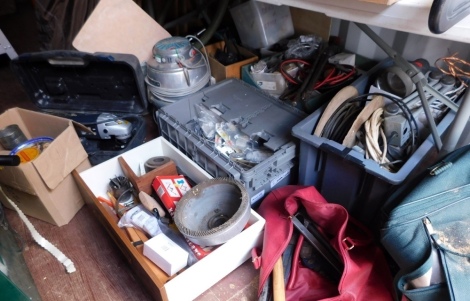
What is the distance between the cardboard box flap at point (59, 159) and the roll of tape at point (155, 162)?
0.69 ft

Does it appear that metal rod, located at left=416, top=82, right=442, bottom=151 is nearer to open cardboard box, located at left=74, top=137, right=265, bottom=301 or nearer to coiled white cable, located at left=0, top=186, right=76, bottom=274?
open cardboard box, located at left=74, top=137, right=265, bottom=301

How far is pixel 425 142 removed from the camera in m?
0.85

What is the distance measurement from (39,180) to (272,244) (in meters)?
0.70

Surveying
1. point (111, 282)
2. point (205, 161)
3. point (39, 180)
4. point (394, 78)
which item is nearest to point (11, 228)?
point (39, 180)

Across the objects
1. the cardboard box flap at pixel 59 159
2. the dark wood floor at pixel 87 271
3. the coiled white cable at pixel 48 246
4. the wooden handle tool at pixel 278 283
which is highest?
the cardboard box flap at pixel 59 159

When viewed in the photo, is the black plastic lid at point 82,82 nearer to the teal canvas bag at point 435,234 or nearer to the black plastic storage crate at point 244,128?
the black plastic storage crate at point 244,128

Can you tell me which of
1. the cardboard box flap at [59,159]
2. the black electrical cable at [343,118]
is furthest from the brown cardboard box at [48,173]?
the black electrical cable at [343,118]

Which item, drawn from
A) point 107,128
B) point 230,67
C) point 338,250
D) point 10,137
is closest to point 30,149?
point 10,137

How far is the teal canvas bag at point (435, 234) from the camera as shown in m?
0.63

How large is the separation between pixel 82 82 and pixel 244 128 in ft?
2.26

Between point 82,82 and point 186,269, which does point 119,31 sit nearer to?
point 82,82

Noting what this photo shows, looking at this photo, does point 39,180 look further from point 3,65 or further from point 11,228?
point 3,65

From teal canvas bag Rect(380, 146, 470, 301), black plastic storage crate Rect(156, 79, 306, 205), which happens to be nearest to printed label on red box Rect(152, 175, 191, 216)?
black plastic storage crate Rect(156, 79, 306, 205)

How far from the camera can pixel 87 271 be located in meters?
0.99
